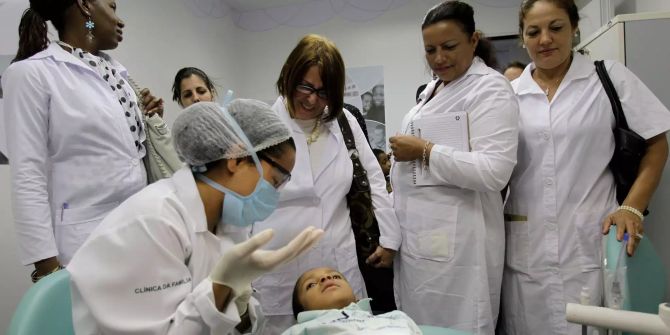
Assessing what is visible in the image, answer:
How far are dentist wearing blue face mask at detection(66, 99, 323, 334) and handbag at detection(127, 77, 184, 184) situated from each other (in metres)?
0.64

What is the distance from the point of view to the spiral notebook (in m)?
1.66

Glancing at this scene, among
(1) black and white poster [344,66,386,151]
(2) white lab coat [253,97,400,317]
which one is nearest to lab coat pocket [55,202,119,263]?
(2) white lab coat [253,97,400,317]

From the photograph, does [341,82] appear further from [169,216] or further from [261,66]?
[261,66]

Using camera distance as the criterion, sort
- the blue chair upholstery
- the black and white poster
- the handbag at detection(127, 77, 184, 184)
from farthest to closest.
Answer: the black and white poster → the handbag at detection(127, 77, 184, 184) → the blue chair upholstery

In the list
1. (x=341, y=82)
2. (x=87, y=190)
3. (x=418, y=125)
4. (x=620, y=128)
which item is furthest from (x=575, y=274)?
(x=87, y=190)

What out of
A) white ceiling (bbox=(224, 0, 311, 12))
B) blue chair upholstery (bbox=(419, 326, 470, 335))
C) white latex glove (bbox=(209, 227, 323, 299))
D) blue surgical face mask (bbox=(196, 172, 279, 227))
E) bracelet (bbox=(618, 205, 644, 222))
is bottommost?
blue chair upholstery (bbox=(419, 326, 470, 335))

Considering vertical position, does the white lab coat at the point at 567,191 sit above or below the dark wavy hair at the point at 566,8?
below

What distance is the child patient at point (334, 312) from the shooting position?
136 centimetres

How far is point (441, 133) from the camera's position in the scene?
1704 millimetres

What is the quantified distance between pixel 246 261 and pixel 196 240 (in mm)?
209

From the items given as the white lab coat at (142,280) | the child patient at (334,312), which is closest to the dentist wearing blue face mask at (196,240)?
the white lab coat at (142,280)

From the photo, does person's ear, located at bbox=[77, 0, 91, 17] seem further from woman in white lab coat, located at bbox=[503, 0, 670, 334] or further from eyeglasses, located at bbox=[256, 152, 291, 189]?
woman in white lab coat, located at bbox=[503, 0, 670, 334]

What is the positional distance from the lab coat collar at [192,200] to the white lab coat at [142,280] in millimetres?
30

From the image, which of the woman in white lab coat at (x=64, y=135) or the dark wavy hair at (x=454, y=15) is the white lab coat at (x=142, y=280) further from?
the dark wavy hair at (x=454, y=15)
